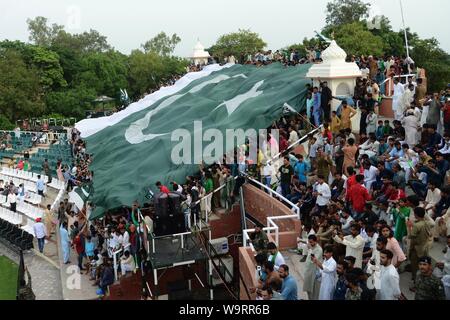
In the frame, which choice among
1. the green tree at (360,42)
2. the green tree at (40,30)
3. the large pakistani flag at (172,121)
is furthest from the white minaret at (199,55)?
the green tree at (40,30)

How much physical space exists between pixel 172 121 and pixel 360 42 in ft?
101

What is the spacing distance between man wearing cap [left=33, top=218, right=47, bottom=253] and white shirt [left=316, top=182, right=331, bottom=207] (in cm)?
1013

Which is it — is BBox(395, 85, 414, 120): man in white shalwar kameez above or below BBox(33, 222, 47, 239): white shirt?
above

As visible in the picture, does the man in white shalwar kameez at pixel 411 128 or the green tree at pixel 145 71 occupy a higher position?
the green tree at pixel 145 71

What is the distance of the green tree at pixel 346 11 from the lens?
60.3 m

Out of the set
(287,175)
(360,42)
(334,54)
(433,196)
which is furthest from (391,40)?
(433,196)

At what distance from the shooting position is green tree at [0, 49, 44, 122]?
39.1 meters

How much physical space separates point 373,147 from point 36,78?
38.0m

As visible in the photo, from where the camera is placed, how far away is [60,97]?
44781 mm

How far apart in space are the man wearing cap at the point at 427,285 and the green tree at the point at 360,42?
4125 cm

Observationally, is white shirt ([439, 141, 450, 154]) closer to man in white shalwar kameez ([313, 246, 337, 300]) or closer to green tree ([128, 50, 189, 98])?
man in white shalwar kameez ([313, 246, 337, 300])

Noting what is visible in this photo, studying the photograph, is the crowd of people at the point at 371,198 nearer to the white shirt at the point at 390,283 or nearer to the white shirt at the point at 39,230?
the white shirt at the point at 390,283

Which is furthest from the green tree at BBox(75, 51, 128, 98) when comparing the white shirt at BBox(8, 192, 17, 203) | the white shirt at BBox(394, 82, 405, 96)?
the white shirt at BBox(394, 82, 405, 96)

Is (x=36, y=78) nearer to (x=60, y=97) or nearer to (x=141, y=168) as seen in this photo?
(x=60, y=97)
